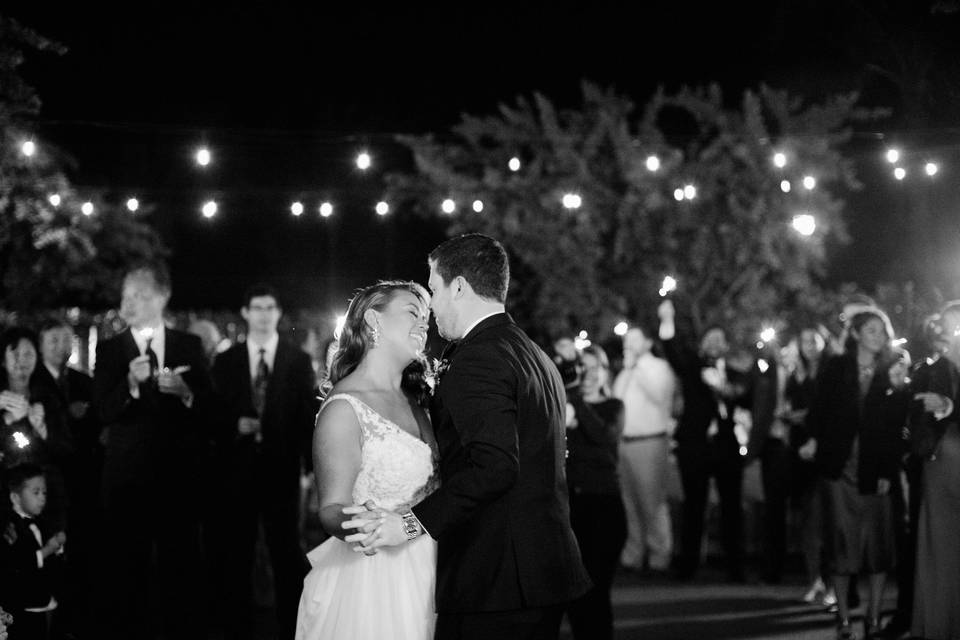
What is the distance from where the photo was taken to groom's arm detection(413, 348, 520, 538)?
3.85 meters

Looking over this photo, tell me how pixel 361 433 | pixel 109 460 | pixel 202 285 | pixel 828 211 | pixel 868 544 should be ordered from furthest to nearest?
pixel 828 211
pixel 202 285
pixel 868 544
pixel 109 460
pixel 361 433

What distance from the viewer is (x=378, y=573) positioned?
435cm

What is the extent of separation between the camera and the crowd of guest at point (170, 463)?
7.02 m

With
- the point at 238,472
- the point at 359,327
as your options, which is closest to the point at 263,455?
the point at 238,472

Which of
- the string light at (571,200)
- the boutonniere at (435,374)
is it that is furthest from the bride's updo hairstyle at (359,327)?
the string light at (571,200)

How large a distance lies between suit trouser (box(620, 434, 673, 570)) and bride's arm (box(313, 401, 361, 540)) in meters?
6.97

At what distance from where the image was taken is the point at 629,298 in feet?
68.4

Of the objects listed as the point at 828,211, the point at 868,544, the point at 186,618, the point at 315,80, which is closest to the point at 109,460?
the point at 186,618

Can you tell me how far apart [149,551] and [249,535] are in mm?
580

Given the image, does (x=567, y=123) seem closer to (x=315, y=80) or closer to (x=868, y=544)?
(x=315, y=80)

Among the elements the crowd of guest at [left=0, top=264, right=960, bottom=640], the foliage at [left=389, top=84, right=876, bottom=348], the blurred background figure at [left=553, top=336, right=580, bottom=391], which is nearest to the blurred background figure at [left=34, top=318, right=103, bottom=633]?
the crowd of guest at [left=0, top=264, right=960, bottom=640]

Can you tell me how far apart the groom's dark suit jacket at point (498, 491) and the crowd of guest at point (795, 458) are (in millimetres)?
2493

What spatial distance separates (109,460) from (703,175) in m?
14.5

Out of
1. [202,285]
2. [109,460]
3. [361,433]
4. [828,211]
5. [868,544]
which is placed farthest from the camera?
[828,211]
